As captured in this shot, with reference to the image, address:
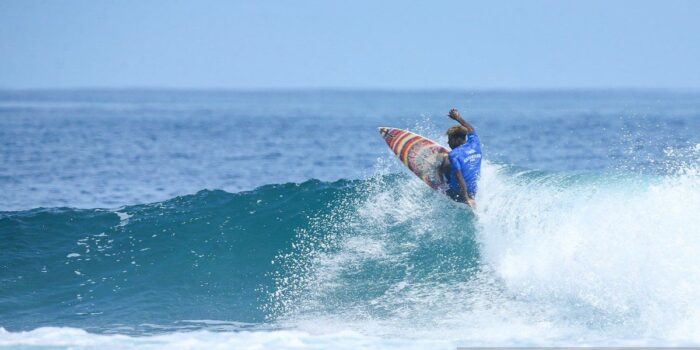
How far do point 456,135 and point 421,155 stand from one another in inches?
64.0

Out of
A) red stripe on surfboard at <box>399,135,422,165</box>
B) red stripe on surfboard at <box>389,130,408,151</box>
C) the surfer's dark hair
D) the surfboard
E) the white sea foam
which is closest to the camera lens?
the white sea foam

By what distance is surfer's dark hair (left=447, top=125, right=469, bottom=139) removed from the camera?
12398 mm

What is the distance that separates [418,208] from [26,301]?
612 cm

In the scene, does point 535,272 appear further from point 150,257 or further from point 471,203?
point 150,257

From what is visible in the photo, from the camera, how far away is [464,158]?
12422 millimetres

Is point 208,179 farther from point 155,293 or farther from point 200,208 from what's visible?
point 155,293

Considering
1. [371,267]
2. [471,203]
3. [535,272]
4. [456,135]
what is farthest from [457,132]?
[535,272]

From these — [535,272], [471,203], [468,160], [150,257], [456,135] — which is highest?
[456,135]

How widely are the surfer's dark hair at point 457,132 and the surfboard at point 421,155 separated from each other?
82 cm

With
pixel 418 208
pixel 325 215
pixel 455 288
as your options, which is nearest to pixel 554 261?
pixel 455 288

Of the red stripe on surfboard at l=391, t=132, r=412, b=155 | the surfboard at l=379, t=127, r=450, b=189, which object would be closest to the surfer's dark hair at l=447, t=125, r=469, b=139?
the surfboard at l=379, t=127, r=450, b=189

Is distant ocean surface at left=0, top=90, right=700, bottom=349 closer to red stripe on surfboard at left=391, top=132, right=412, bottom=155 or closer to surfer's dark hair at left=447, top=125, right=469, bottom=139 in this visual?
red stripe on surfboard at left=391, top=132, right=412, bottom=155

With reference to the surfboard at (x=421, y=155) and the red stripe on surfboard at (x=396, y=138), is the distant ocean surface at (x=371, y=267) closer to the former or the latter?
the surfboard at (x=421, y=155)

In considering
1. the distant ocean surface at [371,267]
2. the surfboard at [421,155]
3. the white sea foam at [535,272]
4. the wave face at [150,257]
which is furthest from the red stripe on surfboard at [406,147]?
the wave face at [150,257]
